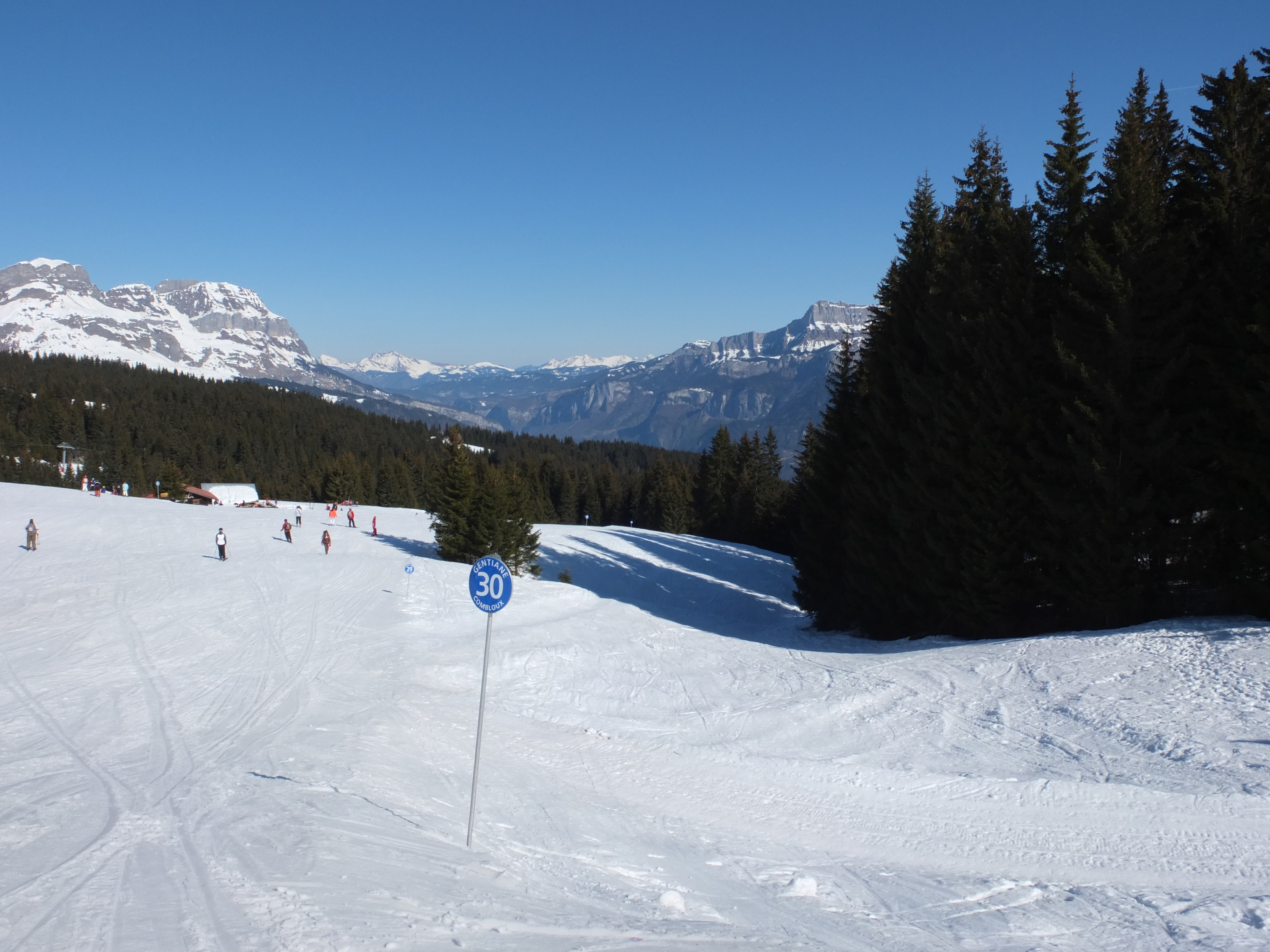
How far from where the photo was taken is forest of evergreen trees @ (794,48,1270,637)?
16.5 m

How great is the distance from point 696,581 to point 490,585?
1365 inches

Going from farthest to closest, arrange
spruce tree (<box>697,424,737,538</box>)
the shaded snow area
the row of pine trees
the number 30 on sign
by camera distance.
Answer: spruce tree (<box>697,424,737,538</box>)
the row of pine trees
the number 30 on sign
the shaded snow area

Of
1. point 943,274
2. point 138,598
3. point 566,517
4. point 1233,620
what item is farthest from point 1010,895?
point 566,517

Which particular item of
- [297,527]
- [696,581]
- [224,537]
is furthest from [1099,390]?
[297,527]

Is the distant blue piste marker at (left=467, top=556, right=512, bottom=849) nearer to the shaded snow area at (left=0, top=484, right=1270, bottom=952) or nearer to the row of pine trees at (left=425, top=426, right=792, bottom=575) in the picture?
the shaded snow area at (left=0, top=484, right=1270, bottom=952)

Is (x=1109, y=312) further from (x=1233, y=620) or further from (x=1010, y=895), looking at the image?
(x=1010, y=895)

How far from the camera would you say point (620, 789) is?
11.4 m

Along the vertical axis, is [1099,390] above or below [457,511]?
above

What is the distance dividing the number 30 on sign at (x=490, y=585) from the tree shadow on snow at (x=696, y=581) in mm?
16616

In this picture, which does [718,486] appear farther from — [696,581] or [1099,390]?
[1099,390]

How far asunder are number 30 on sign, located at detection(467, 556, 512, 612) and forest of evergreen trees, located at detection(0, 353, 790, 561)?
2814 cm

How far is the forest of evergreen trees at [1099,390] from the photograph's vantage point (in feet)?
54.2

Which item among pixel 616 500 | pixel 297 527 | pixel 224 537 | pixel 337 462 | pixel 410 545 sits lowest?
pixel 410 545

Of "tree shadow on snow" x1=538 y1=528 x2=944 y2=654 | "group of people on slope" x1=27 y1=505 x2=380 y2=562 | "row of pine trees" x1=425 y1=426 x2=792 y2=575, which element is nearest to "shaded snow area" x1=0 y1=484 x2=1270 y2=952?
"tree shadow on snow" x1=538 y1=528 x2=944 y2=654
